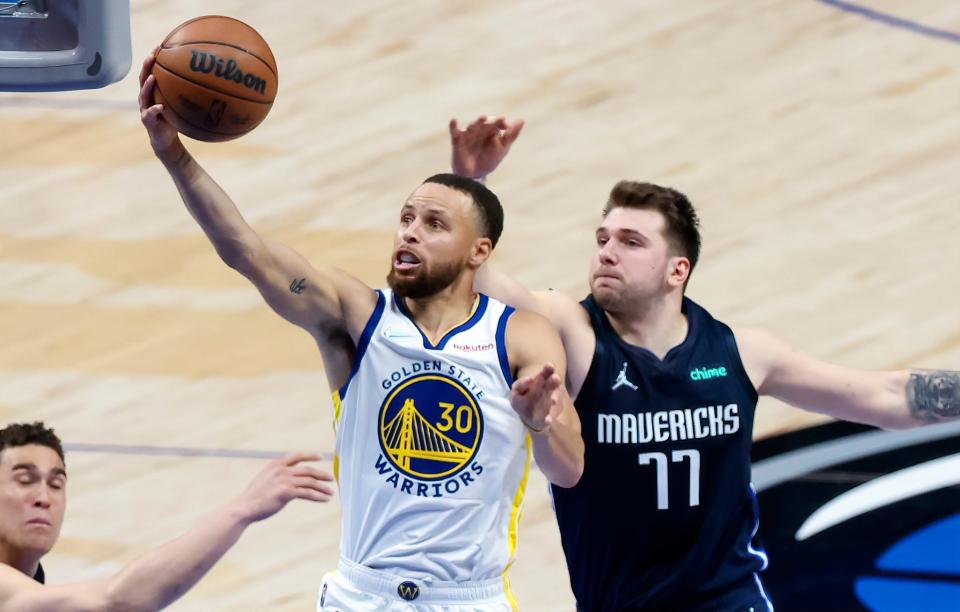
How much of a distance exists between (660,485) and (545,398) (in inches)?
35.1

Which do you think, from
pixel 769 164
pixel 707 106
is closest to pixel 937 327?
pixel 769 164

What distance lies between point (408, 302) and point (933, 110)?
5.65 meters

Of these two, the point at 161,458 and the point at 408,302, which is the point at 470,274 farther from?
the point at 161,458

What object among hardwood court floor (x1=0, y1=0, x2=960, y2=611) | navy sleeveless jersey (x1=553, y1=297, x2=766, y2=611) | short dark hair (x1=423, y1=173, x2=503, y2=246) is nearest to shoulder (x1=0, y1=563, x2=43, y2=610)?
short dark hair (x1=423, y1=173, x2=503, y2=246)

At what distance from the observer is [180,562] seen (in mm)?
3643

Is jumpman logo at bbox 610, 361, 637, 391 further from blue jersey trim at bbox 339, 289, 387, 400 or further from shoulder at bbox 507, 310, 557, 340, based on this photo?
blue jersey trim at bbox 339, 289, 387, 400

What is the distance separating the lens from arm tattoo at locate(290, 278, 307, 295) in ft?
15.1

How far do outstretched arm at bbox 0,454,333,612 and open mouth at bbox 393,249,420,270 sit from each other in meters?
1.25

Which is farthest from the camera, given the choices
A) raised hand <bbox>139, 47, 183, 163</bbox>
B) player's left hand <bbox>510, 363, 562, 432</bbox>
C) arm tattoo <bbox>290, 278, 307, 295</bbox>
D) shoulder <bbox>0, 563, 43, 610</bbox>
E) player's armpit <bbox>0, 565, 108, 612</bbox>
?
arm tattoo <bbox>290, 278, 307, 295</bbox>

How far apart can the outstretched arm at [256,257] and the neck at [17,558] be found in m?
0.96

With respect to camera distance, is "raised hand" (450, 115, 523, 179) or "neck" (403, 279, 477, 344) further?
"raised hand" (450, 115, 523, 179)

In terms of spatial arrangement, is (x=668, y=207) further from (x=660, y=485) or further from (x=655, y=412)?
(x=660, y=485)

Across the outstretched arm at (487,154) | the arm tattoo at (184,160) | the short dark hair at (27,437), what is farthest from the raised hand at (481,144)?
the short dark hair at (27,437)

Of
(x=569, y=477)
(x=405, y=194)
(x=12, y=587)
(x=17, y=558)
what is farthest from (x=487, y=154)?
(x=405, y=194)
